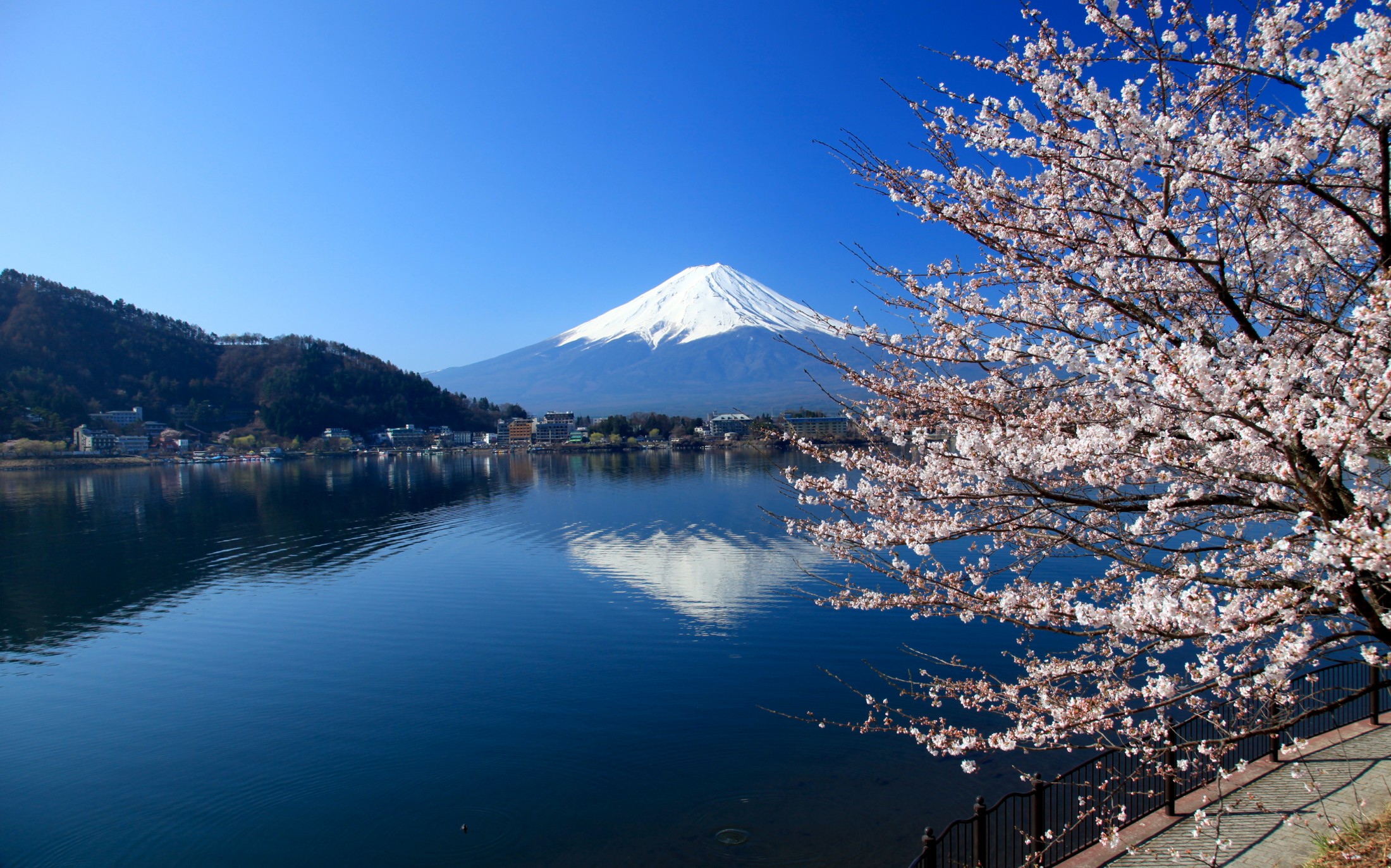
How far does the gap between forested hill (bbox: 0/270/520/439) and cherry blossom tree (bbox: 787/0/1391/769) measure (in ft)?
251

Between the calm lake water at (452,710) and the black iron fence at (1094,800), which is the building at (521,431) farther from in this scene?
the black iron fence at (1094,800)

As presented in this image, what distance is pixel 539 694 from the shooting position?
8.15m

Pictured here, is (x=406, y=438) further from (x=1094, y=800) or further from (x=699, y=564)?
(x=1094, y=800)

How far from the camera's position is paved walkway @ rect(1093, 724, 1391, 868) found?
138 inches

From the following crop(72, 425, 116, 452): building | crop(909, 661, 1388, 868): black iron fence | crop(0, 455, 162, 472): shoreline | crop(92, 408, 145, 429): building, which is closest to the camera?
crop(909, 661, 1388, 868): black iron fence

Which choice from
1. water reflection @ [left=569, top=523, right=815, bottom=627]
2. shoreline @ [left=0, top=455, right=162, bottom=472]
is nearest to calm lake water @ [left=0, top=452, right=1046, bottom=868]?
water reflection @ [left=569, top=523, right=815, bottom=627]

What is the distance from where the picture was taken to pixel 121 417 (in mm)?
65500

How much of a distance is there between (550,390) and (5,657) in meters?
139

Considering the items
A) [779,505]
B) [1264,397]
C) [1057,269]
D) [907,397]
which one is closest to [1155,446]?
[1264,397]

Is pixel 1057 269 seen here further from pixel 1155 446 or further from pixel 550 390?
pixel 550 390

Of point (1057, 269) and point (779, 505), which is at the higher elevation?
point (1057, 269)

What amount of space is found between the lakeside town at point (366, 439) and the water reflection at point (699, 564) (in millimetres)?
33074

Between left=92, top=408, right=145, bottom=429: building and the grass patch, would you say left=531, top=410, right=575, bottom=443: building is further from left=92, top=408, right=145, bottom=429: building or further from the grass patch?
the grass patch

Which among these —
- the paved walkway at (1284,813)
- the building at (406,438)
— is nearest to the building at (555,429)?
the building at (406,438)
